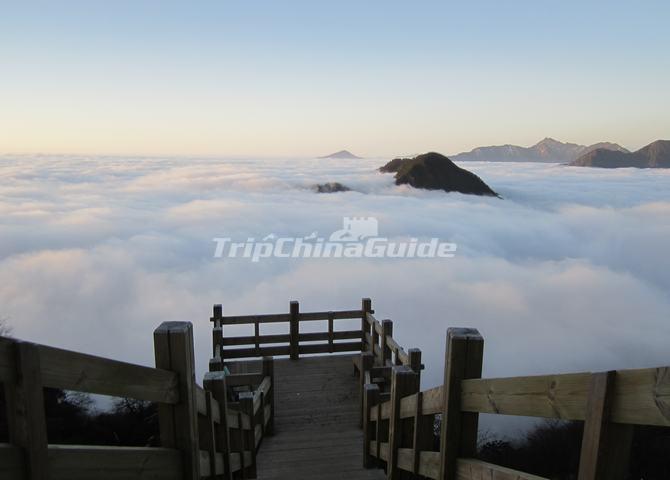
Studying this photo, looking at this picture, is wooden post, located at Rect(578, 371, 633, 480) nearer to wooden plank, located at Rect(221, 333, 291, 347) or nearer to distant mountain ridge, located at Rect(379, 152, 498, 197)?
wooden plank, located at Rect(221, 333, 291, 347)

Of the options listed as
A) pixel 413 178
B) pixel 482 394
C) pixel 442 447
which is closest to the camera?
pixel 482 394

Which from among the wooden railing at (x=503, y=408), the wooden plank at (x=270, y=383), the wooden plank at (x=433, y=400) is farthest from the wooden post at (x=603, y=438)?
the wooden plank at (x=270, y=383)

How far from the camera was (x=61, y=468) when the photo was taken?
154 centimetres

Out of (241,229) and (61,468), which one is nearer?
(61,468)

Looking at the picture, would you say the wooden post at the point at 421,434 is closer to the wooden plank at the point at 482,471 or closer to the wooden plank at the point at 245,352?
the wooden plank at the point at 482,471

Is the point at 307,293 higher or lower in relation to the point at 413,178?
lower

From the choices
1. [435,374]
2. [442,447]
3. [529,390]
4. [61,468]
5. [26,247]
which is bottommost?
[435,374]

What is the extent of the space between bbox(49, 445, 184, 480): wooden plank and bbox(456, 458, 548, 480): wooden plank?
4.22 ft

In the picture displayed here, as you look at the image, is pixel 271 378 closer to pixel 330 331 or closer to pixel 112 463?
pixel 330 331

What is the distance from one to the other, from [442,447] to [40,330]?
9957cm

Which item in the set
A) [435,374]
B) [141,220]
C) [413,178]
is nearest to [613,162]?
[413,178]

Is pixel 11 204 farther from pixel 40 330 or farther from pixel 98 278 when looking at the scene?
pixel 40 330

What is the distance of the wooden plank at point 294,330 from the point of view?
26.6ft

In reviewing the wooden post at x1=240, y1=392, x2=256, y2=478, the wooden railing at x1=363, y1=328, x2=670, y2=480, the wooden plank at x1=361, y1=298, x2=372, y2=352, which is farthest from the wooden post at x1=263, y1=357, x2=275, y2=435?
the wooden railing at x1=363, y1=328, x2=670, y2=480
